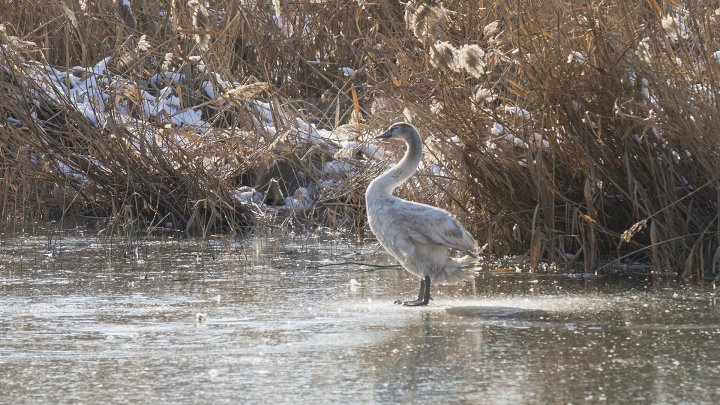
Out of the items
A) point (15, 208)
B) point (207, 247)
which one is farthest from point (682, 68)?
point (15, 208)

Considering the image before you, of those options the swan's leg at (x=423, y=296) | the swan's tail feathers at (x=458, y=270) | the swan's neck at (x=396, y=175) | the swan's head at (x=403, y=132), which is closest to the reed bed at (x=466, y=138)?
the swan's head at (x=403, y=132)

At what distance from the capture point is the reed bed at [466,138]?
6750mm

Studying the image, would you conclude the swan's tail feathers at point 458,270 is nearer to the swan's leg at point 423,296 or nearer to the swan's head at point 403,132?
the swan's leg at point 423,296

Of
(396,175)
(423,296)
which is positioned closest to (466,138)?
(396,175)

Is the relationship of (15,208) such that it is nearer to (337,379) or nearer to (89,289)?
(89,289)

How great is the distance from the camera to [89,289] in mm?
6426

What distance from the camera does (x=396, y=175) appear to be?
6.68m

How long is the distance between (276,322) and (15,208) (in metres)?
4.41

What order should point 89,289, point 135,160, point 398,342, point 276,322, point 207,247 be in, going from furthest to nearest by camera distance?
point 135,160, point 207,247, point 89,289, point 276,322, point 398,342

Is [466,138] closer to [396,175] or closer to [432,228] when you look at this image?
[396,175]

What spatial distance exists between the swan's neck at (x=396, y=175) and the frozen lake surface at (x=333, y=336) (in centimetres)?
51

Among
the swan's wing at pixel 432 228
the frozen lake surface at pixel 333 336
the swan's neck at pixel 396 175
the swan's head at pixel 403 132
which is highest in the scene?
the swan's head at pixel 403 132

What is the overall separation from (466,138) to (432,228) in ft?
4.13

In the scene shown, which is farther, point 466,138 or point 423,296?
point 466,138
